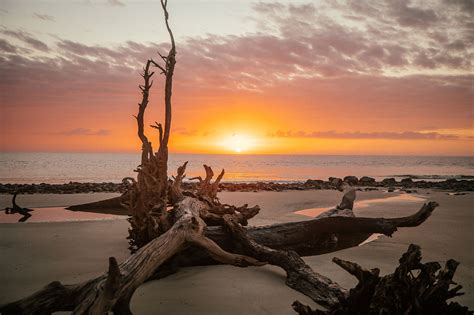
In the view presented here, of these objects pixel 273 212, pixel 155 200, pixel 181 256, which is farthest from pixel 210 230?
pixel 273 212

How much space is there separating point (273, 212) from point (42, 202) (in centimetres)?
A: 959

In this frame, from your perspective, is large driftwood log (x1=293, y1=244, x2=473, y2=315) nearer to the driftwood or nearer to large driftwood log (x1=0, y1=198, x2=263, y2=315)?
large driftwood log (x1=0, y1=198, x2=263, y2=315)

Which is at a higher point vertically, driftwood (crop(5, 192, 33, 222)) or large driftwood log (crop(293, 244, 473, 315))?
large driftwood log (crop(293, 244, 473, 315))

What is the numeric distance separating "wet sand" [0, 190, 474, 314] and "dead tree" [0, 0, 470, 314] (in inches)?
10.2

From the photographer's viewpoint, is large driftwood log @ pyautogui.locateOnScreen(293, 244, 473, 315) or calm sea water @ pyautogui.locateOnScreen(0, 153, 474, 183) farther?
calm sea water @ pyautogui.locateOnScreen(0, 153, 474, 183)

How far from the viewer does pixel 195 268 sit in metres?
5.62

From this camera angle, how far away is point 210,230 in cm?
607

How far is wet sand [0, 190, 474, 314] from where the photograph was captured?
438 cm

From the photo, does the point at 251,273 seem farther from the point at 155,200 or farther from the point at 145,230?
the point at 155,200

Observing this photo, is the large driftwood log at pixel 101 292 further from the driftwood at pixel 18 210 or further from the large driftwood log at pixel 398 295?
the driftwood at pixel 18 210

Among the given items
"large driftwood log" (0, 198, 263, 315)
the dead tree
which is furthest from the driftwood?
"large driftwood log" (0, 198, 263, 315)

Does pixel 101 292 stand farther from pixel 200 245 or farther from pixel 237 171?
pixel 237 171

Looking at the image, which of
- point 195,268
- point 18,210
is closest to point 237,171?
point 18,210

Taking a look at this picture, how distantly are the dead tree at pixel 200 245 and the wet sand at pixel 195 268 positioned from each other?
0.26m
